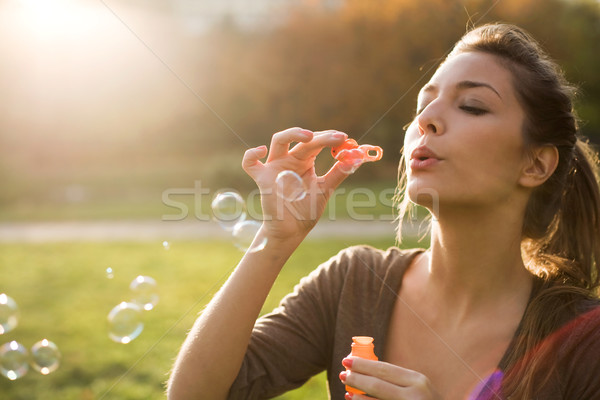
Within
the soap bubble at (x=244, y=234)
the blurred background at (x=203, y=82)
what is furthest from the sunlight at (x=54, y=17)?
the soap bubble at (x=244, y=234)

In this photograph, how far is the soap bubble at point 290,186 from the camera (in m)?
1.79

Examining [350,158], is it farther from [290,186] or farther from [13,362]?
[13,362]

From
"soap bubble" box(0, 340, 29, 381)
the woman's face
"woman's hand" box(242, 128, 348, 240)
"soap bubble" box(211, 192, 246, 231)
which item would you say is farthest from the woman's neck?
"soap bubble" box(0, 340, 29, 381)

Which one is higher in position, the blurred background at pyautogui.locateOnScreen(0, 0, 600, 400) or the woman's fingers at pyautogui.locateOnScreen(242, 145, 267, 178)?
the blurred background at pyautogui.locateOnScreen(0, 0, 600, 400)

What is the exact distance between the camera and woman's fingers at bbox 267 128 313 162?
173cm

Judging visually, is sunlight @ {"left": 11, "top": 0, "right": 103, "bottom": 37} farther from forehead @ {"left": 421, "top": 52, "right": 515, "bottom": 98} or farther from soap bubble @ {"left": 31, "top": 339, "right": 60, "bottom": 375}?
forehead @ {"left": 421, "top": 52, "right": 515, "bottom": 98}

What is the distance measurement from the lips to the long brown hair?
347 millimetres

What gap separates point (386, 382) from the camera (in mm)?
1516

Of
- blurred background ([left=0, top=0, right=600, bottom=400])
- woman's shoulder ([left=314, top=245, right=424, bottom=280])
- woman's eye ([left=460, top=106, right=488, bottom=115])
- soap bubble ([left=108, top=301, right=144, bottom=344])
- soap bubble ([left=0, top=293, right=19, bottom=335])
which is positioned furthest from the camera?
blurred background ([left=0, top=0, right=600, bottom=400])

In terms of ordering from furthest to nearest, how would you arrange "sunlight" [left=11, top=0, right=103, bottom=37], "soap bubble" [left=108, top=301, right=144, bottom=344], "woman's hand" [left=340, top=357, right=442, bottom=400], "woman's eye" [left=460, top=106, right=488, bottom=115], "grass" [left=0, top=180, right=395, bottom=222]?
"sunlight" [left=11, top=0, right=103, bottom=37] → "grass" [left=0, top=180, right=395, bottom=222] → "soap bubble" [left=108, top=301, right=144, bottom=344] → "woman's eye" [left=460, top=106, right=488, bottom=115] → "woman's hand" [left=340, top=357, right=442, bottom=400]

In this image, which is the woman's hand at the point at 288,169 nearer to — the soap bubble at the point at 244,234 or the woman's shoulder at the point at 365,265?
the woman's shoulder at the point at 365,265

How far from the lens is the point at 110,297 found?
18.9 ft

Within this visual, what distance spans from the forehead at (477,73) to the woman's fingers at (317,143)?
0.41 m

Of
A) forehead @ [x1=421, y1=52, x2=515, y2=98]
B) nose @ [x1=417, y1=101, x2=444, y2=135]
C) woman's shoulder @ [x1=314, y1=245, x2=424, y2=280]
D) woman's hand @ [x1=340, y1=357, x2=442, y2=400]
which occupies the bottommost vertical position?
woman's hand @ [x1=340, y1=357, x2=442, y2=400]
